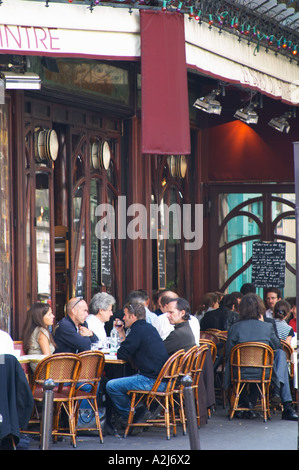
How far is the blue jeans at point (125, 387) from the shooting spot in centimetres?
860

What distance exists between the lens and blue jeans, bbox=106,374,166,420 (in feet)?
28.2

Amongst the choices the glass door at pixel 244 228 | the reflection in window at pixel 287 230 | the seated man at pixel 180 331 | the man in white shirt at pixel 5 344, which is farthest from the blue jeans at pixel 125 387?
the reflection in window at pixel 287 230

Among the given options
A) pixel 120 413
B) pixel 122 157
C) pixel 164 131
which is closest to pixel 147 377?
pixel 120 413

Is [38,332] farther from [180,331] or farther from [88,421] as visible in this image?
[180,331]

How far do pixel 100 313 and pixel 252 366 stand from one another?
1.80 meters

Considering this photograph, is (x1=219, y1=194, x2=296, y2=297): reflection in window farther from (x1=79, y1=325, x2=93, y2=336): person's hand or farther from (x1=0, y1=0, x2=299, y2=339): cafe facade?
(x1=79, y1=325, x2=93, y2=336): person's hand

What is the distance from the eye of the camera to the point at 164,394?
850 centimetres

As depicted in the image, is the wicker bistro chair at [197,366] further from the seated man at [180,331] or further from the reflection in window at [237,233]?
the reflection in window at [237,233]

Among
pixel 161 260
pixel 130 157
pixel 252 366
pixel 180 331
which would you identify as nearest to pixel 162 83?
pixel 180 331

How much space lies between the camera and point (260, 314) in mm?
9734

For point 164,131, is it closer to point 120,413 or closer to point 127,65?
point 120,413

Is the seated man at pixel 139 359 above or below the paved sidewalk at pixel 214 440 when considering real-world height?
above

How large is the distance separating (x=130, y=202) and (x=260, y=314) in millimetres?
3276

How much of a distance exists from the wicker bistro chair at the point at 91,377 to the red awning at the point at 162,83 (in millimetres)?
2061
